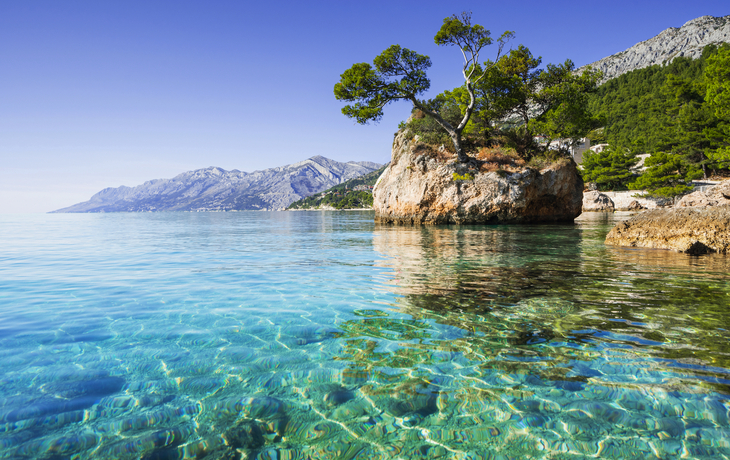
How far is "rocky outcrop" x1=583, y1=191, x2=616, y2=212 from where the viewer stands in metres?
50.5

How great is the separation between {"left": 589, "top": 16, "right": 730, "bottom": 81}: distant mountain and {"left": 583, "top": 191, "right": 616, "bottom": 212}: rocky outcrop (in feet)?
358

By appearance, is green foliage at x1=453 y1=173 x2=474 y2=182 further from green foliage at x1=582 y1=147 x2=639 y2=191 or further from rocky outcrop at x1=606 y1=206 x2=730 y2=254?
green foliage at x1=582 y1=147 x2=639 y2=191

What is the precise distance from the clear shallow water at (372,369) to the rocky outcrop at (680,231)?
492 cm

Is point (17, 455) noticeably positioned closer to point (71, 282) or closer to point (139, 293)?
point (139, 293)

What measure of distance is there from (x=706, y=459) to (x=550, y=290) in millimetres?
4649

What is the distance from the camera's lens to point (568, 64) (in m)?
28.6

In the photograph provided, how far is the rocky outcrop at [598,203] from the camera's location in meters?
50.5

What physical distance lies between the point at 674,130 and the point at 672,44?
141m

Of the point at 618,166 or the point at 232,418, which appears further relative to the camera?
the point at 618,166


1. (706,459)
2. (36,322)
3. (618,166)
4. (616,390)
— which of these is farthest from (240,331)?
(618,166)

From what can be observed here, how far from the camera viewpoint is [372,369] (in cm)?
362

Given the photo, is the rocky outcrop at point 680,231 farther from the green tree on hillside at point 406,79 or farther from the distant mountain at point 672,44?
the distant mountain at point 672,44

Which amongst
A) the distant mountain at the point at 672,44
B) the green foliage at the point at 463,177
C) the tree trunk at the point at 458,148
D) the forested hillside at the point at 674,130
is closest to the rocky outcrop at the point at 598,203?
the forested hillside at the point at 674,130

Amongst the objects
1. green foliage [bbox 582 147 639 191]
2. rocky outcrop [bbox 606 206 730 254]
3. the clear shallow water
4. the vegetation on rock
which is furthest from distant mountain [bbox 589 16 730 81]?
the clear shallow water
